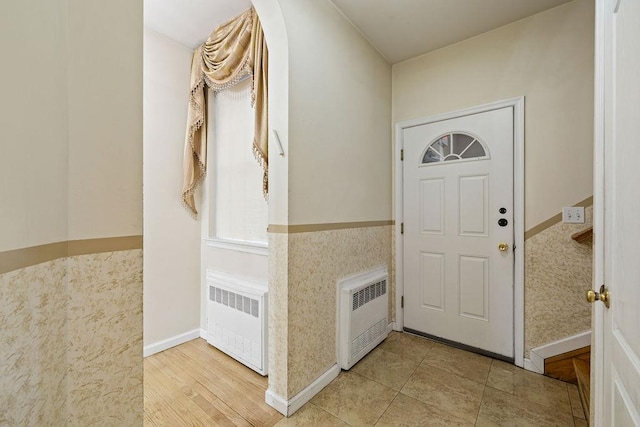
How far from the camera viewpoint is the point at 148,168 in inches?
86.0

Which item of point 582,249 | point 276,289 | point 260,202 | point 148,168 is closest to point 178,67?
point 148,168

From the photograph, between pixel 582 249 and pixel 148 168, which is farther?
pixel 148 168

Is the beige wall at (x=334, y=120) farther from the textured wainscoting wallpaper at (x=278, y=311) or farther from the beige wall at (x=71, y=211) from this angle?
the beige wall at (x=71, y=211)

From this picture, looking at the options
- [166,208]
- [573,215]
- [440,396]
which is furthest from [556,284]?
[166,208]

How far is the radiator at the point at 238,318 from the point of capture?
1.84m

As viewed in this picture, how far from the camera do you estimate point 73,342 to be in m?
0.76

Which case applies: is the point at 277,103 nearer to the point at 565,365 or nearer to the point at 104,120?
the point at 104,120

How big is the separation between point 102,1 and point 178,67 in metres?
1.83

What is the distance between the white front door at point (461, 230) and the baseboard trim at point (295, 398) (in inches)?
45.0

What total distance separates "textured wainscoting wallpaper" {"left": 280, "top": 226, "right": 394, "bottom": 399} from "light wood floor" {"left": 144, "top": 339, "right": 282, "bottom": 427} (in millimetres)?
313

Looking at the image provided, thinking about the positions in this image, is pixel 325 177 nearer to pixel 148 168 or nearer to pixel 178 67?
pixel 148 168

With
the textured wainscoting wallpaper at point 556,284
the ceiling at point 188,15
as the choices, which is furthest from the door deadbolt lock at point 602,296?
the ceiling at point 188,15

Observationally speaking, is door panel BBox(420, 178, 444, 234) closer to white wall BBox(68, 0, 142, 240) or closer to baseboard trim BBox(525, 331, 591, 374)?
baseboard trim BBox(525, 331, 591, 374)

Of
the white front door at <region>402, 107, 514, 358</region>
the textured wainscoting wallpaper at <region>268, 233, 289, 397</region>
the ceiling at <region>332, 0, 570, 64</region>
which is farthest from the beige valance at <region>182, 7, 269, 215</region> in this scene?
the white front door at <region>402, 107, 514, 358</region>
